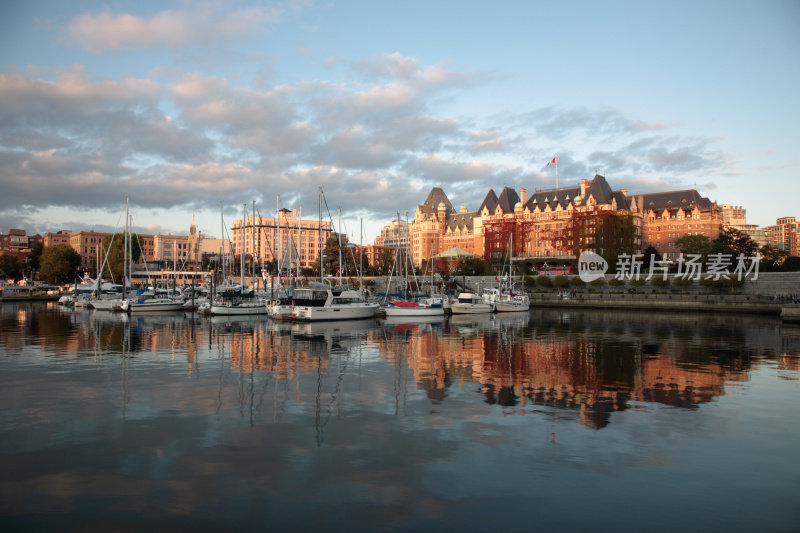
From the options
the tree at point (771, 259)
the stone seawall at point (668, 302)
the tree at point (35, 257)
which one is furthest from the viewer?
the tree at point (35, 257)

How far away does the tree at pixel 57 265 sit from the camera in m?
116

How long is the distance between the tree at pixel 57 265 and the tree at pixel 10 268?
21662 millimetres

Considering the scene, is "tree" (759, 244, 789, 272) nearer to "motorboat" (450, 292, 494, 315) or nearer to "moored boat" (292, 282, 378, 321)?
"motorboat" (450, 292, 494, 315)

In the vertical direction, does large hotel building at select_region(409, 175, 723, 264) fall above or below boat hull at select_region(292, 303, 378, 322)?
above

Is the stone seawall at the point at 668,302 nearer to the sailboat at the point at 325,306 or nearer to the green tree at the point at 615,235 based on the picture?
the green tree at the point at 615,235

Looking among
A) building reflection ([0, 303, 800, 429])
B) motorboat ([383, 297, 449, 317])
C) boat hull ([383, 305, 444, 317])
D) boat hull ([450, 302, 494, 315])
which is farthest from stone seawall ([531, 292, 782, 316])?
boat hull ([383, 305, 444, 317])

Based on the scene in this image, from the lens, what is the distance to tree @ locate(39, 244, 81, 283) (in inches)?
4547

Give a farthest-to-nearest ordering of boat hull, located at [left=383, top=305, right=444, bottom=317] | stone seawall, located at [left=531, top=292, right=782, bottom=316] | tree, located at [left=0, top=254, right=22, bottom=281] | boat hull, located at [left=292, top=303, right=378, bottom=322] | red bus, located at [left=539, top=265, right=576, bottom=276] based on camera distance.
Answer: tree, located at [left=0, top=254, right=22, bottom=281] < red bus, located at [left=539, top=265, right=576, bottom=276] < stone seawall, located at [left=531, top=292, right=782, bottom=316] < boat hull, located at [left=383, top=305, right=444, bottom=317] < boat hull, located at [left=292, top=303, right=378, bottom=322]

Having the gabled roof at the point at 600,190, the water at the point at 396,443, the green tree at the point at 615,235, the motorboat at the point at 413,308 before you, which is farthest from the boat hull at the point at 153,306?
the gabled roof at the point at 600,190

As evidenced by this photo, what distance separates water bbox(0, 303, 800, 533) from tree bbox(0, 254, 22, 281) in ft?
440

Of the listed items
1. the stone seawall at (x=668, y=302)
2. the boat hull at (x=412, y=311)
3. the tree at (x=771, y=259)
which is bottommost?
the stone seawall at (x=668, y=302)

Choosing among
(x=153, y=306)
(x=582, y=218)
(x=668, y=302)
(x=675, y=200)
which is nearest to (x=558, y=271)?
(x=582, y=218)

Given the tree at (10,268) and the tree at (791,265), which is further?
the tree at (10,268)

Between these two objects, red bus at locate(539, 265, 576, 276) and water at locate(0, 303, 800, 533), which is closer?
water at locate(0, 303, 800, 533)
